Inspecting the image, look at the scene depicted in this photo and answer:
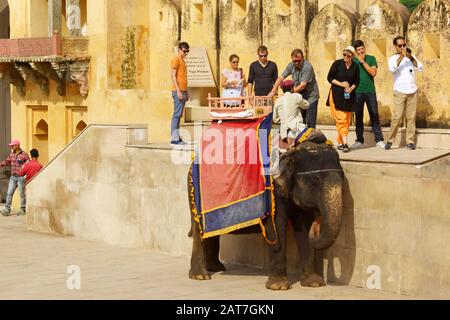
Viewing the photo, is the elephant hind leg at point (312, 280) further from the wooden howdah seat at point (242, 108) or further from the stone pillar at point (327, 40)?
the stone pillar at point (327, 40)

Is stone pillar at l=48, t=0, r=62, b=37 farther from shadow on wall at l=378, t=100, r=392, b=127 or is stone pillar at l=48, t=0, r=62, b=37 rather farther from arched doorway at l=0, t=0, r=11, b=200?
shadow on wall at l=378, t=100, r=392, b=127

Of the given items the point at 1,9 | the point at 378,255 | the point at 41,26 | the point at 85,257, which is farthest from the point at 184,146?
the point at 1,9

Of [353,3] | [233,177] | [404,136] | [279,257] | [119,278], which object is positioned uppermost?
[353,3]

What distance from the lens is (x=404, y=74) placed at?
14.9 meters

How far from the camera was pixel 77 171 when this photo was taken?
58.8 ft

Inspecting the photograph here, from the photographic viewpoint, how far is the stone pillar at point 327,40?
1758 cm

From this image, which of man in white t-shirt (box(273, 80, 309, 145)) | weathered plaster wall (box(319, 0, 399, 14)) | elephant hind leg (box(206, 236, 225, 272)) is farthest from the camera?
weathered plaster wall (box(319, 0, 399, 14))

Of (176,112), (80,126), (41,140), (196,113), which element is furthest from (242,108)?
(41,140)

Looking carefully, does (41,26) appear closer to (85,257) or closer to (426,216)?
(85,257)

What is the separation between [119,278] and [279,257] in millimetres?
2145

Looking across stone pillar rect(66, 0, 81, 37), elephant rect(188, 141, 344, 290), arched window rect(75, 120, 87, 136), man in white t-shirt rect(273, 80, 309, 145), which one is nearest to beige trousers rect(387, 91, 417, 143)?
man in white t-shirt rect(273, 80, 309, 145)

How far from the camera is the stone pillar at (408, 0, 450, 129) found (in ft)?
52.6

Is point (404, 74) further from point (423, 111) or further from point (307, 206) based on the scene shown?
point (307, 206)

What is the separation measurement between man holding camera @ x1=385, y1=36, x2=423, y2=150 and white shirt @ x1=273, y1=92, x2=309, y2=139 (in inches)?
74.2
